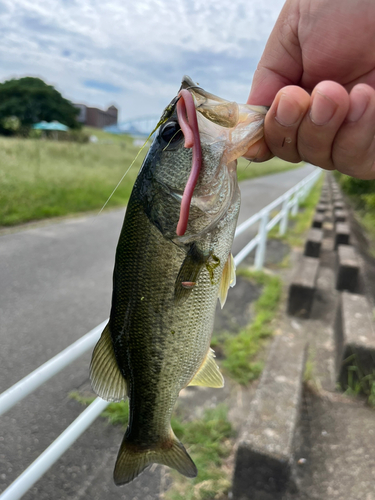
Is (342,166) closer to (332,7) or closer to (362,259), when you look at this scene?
(332,7)

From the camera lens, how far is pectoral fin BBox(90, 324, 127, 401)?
133 centimetres

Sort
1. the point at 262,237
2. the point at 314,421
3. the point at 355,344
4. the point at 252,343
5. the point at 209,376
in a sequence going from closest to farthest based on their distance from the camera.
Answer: the point at 209,376 < the point at 314,421 < the point at 355,344 < the point at 252,343 < the point at 262,237

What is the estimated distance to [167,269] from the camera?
50.6 inches

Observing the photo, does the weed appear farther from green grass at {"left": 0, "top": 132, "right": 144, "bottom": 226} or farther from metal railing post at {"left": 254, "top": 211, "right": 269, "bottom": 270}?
green grass at {"left": 0, "top": 132, "right": 144, "bottom": 226}

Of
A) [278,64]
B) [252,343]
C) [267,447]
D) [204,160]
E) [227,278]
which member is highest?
[278,64]

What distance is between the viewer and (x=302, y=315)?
463 centimetres

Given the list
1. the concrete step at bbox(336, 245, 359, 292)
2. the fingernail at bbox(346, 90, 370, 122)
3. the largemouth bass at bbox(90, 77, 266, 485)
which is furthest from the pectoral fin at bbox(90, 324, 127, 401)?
the concrete step at bbox(336, 245, 359, 292)

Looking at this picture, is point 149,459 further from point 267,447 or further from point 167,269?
point 267,447

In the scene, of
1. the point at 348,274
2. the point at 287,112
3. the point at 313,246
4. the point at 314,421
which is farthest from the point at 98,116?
the point at 287,112

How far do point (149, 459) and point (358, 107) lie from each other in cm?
134

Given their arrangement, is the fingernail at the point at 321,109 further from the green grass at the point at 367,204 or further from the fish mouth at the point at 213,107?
the green grass at the point at 367,204

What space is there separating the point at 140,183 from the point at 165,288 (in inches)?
15.1

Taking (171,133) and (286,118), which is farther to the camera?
(171,133)

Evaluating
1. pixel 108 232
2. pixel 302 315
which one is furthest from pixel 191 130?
pixel 108 232
